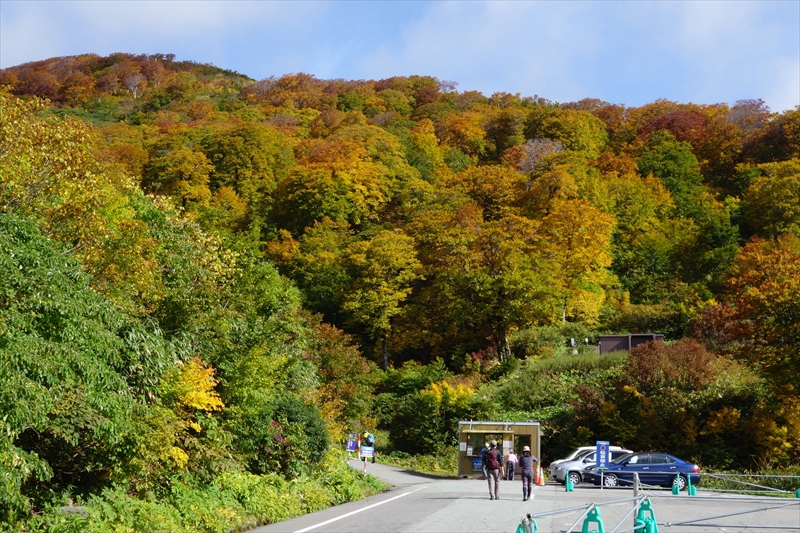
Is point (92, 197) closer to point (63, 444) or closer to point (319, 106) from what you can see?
point (63, 444)

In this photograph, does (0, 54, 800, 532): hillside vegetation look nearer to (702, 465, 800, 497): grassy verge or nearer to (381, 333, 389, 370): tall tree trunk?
(381, 333, 389, 370): tall tree trunk

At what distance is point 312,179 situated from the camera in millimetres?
73125

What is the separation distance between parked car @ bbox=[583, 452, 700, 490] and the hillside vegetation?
174 inches

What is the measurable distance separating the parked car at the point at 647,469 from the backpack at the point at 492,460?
9.90 m

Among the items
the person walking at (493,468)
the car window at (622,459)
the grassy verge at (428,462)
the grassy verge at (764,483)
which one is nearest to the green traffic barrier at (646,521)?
the person walking at (493,468)

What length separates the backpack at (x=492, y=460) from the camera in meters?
20.2

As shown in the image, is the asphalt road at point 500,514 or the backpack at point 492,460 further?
the backpack at point 492,460

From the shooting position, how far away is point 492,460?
20375 millimetres

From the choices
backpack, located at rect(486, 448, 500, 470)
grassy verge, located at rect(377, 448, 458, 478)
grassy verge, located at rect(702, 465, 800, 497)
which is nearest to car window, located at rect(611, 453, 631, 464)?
grassy verge, located at rect(702, 465, 800, 497)

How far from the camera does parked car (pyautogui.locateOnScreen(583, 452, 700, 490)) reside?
2839cm

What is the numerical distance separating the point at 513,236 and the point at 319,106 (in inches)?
3053

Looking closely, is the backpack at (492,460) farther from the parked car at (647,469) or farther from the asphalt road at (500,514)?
the parked car at (647,469)

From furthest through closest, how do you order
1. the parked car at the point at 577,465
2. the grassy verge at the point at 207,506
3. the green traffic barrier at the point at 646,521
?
the parked car at the point at 577,465
the grassy verge at the point at 207,506
the green traffic barrier at the point at 646,521

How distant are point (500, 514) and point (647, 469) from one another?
14.3 meters
